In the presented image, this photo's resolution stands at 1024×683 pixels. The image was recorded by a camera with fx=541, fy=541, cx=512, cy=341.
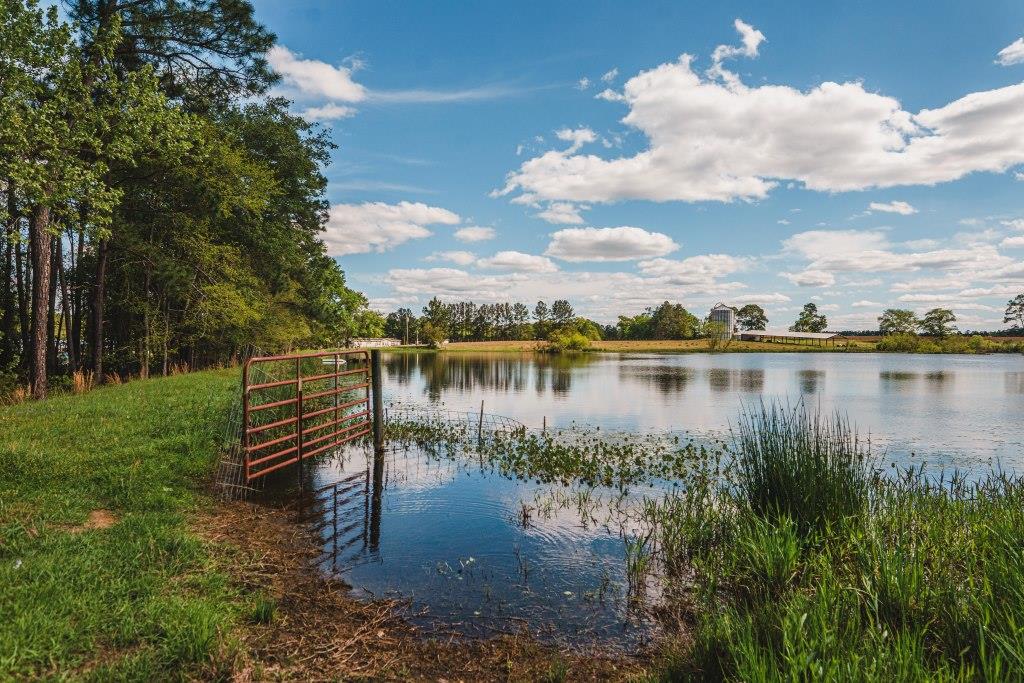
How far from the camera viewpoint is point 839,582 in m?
5.04

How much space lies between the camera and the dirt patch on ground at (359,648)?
469 centimetres

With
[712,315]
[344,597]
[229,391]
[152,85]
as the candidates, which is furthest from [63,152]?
[712,315]

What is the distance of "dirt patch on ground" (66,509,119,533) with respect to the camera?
6564 mm

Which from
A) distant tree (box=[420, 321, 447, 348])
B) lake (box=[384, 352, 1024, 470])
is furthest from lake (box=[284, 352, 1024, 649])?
distant tree (box=[420, 321, 447, 348])

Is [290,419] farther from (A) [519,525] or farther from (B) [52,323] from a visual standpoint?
(B) [52,323]

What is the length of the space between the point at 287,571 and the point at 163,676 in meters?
2.76

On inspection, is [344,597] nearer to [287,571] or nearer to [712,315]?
[287,571]

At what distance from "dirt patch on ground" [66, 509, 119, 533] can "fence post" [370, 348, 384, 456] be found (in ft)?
21.6

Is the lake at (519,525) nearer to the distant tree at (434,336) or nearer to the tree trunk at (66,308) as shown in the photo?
the tree trunk at (66,308)

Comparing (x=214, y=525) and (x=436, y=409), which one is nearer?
(x=214, y=525)

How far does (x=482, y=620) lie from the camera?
6000 millimetres

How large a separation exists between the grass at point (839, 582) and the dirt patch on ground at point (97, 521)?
22.3ft

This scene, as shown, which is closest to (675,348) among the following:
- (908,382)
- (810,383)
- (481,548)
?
(908,382)

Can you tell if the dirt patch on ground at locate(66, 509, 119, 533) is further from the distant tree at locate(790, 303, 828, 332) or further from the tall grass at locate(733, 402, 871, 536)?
the distant tree at locate(790, 303, 828, 332)
